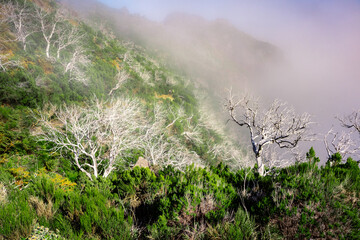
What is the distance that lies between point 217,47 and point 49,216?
15010 cm

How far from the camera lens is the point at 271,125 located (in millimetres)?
11078

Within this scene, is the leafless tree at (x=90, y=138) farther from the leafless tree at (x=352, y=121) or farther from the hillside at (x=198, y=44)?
the hillside at (x=198, y=44)

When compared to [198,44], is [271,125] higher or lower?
lower

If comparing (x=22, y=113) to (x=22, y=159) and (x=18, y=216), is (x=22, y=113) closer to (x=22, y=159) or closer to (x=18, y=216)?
(x=22, y=159)

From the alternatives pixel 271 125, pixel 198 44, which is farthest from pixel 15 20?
pixel 198 44

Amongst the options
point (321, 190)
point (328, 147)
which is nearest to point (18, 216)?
point (321, 190)

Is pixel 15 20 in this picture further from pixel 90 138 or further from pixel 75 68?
pixel 90 138

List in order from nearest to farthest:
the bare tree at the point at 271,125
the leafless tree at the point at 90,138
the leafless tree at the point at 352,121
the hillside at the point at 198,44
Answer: the leafless tree at the point at 90,138
the bare tree at the point at 271,125
the leafless tree at the point at 352,121
the hillside at the point at 198,44

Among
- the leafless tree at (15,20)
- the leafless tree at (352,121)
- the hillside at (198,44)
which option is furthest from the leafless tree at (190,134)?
the hillside at (198,44)

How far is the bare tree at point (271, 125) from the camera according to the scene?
10164mm

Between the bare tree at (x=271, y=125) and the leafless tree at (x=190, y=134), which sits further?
the leafless tree at (x=190, y=134)

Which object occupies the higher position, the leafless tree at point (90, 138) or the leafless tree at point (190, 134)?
the leafless tree at point (190, 134)

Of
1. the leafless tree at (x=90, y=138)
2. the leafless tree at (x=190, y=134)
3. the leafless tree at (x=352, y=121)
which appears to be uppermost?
the leafless tree at (x=352, y=121)

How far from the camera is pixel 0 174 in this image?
5602mm
